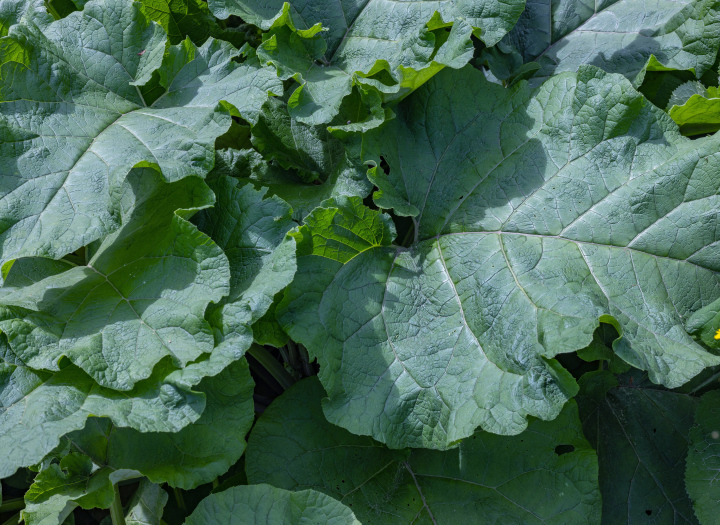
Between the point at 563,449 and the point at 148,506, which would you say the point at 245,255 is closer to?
the point at 148,506

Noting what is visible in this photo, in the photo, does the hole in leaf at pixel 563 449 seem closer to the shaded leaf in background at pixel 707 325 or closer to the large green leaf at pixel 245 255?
the shaded leaf in background at pixel 707 325

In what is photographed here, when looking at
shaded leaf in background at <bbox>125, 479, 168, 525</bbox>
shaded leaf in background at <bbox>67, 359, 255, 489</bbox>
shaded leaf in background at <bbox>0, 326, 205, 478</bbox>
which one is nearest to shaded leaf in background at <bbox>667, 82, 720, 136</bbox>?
shaded leaf in background at <bbox>67, 359, 255, 489</bbox>

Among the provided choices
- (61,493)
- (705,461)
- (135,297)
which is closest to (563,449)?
(705,461)

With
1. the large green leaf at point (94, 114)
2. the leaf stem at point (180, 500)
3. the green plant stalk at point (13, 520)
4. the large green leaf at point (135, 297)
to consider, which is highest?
the large green leaf at point (94, 114)

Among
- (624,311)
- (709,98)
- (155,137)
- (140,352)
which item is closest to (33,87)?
A: (155,137)

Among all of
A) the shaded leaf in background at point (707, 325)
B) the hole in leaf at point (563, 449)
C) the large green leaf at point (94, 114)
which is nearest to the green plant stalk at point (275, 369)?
the large green leaf at point (94, 114)

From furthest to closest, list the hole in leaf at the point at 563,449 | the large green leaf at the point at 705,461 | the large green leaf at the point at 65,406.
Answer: the hole in leaf at the point at 563,449
the large green leaf at the point at 705,461
the large green leaf at the point at 65,406
